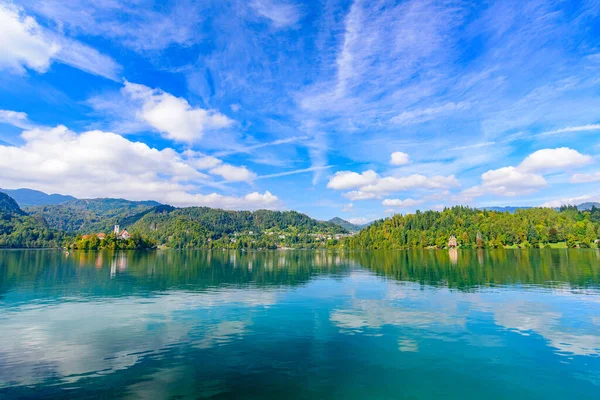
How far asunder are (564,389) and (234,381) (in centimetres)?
1611

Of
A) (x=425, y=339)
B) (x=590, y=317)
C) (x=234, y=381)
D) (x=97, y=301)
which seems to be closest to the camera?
(x=234, y=381)

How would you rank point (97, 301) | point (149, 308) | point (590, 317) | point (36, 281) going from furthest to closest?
1. point (36, 281)
2. point (97, 301)
3. point (149, 308)
4. point (590, 317)

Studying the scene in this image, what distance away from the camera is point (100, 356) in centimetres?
2034

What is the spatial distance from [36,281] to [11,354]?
45399mm

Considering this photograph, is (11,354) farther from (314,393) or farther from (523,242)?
(523,242)

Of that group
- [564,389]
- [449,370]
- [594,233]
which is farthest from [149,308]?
[594,233]

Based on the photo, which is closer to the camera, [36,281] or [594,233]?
[36,281]

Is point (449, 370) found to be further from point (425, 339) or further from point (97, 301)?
point (97, 301)

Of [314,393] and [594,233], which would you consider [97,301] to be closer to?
[314,393]

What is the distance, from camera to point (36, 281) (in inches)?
2239

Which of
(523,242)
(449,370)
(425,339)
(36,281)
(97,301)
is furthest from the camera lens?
(523,242)

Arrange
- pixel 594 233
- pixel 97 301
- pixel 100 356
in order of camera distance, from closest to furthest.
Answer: pixel 100 356, pixel 97 301, pixel 594 233

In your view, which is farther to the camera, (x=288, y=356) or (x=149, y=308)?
(x=149, y=308)

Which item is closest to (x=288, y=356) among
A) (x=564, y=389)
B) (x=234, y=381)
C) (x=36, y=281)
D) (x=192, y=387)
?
(x=234, y=381)
